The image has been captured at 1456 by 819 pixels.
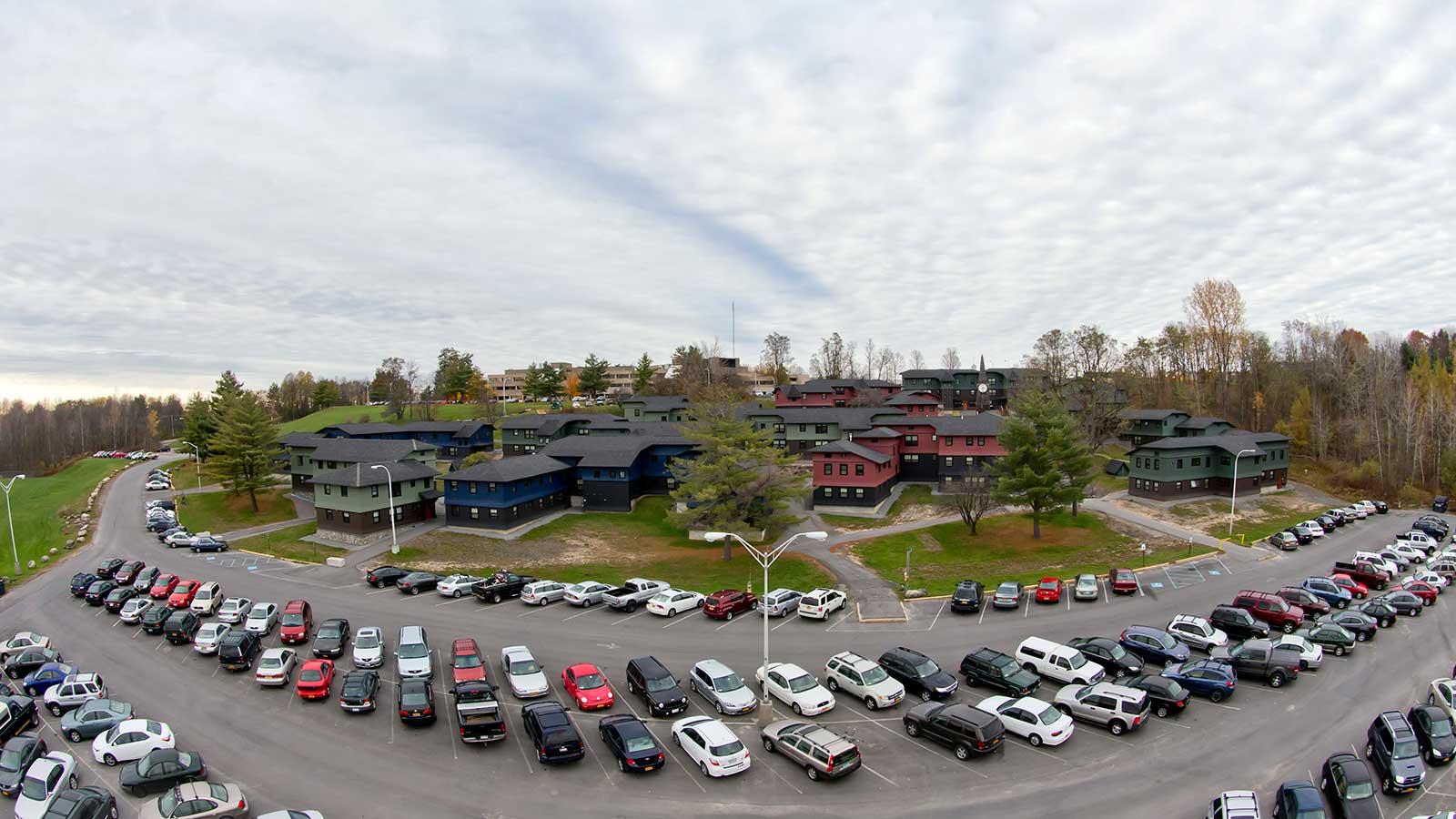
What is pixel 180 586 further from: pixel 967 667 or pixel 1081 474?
pixel 1081 474

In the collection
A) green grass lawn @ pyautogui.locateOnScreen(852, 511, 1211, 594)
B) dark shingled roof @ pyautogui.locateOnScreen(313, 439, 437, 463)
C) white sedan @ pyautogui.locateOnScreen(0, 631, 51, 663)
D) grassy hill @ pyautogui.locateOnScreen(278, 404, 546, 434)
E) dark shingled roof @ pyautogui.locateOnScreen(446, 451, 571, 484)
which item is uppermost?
grassy hill @ pyautogui.locateOnScreen(278, 404, 546, 434)

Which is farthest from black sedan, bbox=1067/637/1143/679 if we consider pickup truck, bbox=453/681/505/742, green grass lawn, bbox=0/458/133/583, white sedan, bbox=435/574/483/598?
green grass lawn, bbox=0/458/133/583

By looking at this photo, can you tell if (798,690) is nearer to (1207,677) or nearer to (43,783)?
(1207,677)

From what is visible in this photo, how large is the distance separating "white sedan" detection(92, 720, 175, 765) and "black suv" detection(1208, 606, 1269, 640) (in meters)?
45.3

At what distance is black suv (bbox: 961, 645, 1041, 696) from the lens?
1075 inches

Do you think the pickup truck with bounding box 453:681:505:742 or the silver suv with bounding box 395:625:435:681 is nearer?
the pickup truck with bounding box 453:681:505:742

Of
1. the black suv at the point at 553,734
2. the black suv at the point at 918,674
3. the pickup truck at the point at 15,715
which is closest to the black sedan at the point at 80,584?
the pickup truck at the point at 15,715

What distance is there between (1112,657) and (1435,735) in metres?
9.75

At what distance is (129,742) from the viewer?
23797mm

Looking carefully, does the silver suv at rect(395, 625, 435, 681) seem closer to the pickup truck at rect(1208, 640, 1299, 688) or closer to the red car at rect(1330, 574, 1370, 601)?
the pickup truck at rect(1208, 640, 1299, 688)

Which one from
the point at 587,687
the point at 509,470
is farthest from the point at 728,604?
the point at 509,470

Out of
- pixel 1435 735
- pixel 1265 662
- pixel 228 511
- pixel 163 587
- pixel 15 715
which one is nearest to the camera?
pixel 1435 735

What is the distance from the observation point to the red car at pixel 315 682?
27672mm

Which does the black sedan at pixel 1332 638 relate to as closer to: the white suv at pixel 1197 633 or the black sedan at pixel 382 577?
the white suv at pixel 1197 633
